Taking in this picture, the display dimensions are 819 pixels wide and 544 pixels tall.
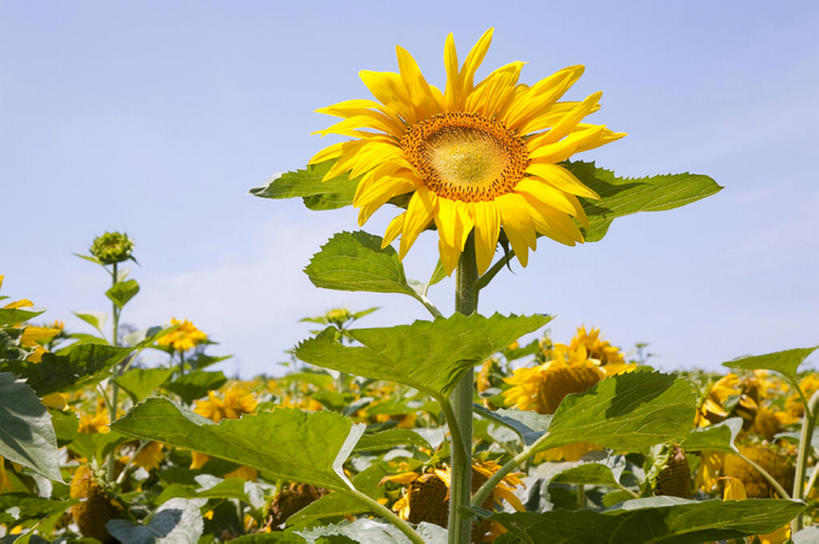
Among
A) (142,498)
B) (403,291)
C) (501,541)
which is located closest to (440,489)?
(501,541)

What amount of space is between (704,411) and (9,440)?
2.17m

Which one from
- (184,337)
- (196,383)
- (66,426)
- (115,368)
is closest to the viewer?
(66,426)

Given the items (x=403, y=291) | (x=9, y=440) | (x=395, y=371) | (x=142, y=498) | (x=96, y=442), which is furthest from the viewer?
(x=142, y=498)

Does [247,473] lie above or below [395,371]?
below

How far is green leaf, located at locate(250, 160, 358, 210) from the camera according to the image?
1092mm

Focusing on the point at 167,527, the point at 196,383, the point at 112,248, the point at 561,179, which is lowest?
the point at 167,527

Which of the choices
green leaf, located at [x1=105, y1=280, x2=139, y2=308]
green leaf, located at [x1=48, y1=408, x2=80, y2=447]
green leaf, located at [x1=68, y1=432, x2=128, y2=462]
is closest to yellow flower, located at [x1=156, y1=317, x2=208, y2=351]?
green leaf, located at [x1=105, y1=280, x2=139, y2=308]

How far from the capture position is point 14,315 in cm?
141

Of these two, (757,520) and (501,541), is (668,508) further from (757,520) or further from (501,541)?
(501,541)

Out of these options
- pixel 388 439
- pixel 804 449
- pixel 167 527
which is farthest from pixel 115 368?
pixel 804 449

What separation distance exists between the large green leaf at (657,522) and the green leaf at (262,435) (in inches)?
9.7

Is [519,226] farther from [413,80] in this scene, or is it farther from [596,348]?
[596,348]

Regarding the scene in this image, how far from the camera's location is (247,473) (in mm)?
2680

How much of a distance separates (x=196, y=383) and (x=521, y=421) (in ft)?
7.49
